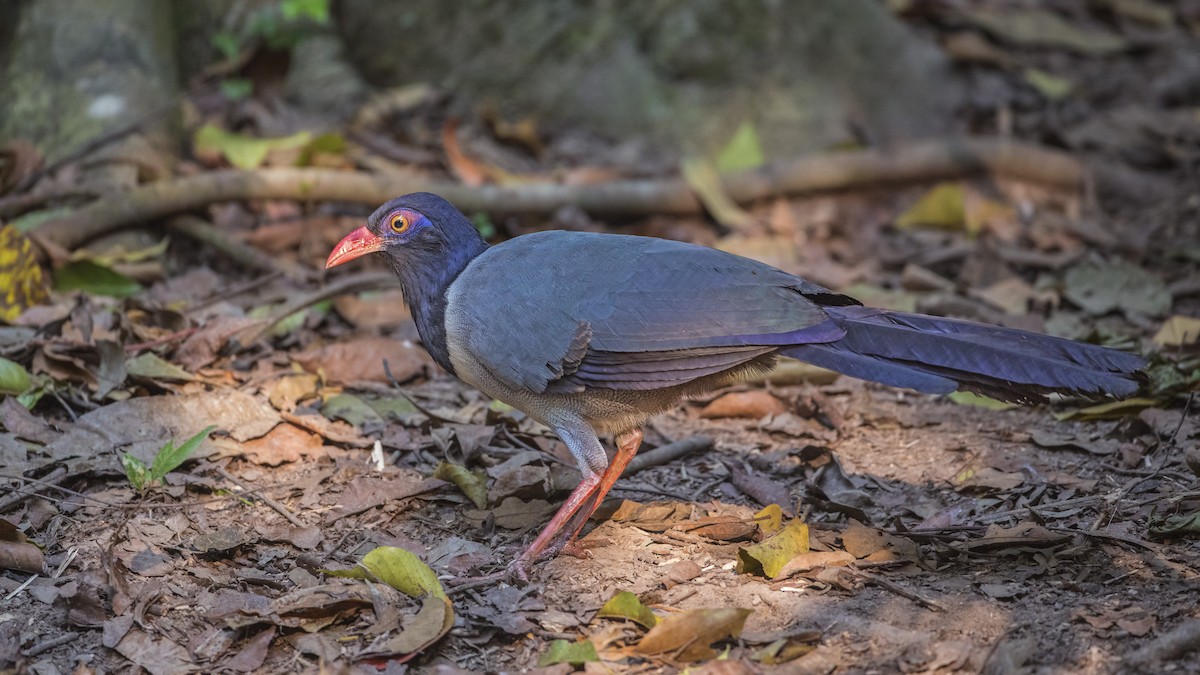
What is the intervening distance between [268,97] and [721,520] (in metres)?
4.83

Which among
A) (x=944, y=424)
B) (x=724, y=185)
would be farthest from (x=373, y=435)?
(x=724, y=185)

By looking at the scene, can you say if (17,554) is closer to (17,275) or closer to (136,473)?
(136,473)

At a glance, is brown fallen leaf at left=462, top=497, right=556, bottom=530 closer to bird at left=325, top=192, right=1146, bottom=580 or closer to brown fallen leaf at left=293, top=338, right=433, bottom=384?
bird at left=325, top=192, right=1146, bottom=580

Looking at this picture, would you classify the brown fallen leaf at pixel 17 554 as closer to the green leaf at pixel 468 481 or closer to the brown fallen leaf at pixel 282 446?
the brown fallen leaf at pixel 282 446

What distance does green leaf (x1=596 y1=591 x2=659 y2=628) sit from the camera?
329 cm

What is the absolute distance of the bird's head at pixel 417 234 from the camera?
13.8 ft

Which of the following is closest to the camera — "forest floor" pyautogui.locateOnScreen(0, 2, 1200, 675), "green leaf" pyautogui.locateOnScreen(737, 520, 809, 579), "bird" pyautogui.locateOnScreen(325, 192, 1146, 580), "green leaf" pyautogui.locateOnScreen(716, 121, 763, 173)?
"forest floor" pyautogui.locateOnScreen(0, 2, 1200, 675)

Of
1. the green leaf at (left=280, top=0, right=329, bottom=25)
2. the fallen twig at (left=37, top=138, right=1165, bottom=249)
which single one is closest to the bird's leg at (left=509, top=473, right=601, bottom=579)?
the fallen twig at (left=37, top=138, right=1165, bottom=249)

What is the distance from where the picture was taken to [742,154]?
7535 millimetres

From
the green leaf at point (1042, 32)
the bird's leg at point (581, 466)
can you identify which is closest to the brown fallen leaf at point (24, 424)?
the bird's leg at point (581, 466)

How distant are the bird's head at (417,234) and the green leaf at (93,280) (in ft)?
6.26

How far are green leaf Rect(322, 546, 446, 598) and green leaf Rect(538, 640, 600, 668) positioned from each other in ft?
1.34

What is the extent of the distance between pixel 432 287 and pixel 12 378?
5.53 ft

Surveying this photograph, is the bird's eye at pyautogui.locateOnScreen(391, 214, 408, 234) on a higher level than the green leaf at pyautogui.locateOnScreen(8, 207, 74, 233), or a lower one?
higher
